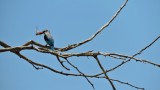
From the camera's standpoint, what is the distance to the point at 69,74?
160 inches

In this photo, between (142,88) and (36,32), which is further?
(36,32)

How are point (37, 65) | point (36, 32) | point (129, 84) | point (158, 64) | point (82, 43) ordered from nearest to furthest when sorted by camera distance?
point (158, 64) → point (129, 84) → point (82, 43) → point (37, 65) → point (36, 32)

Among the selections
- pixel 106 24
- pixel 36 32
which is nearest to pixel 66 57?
pixel 106 24

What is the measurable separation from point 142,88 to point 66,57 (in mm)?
1010

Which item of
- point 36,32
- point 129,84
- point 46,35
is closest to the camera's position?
point 129,84

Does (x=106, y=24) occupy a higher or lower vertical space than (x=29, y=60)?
higher

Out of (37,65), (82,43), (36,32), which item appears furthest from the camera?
(36,32)

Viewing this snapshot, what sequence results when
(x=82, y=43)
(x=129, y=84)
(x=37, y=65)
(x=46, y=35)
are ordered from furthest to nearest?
(x=46, y=35), (x=37, y=65), (x=82, y=43), (x=129, y=84)

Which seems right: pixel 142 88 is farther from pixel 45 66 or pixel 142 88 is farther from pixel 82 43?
pixel 45 66

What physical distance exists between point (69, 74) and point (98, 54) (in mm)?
683

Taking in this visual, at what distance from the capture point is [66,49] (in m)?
4.10

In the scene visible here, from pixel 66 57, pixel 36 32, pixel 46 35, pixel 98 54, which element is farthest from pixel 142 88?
pixel 46 35

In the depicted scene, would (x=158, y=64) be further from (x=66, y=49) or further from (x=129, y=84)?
(x=66, y=49)

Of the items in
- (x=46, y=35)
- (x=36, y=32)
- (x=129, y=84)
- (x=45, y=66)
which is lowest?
(x=129, y=84)
